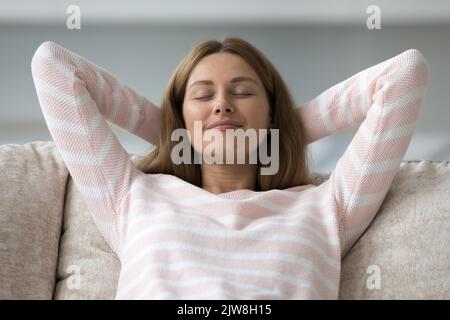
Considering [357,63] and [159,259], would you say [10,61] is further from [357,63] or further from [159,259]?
[159,259]

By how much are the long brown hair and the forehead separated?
0.02 meters

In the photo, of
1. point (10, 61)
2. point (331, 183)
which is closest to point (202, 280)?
point (331, 183)

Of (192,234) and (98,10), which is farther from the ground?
(98,10)

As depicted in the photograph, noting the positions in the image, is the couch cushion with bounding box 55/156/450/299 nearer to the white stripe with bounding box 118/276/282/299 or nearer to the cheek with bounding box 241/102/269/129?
the white stripe with bounding box 118/276/282/299

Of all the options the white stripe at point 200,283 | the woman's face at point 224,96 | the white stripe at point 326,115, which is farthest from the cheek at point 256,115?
the white stripe at point 200,283

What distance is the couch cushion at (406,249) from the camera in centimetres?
119

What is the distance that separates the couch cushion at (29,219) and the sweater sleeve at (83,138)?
0.38 feet

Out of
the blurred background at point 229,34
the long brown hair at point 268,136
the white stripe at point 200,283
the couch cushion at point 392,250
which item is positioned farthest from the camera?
the blurred background at point 229,34

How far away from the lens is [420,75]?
1310mm

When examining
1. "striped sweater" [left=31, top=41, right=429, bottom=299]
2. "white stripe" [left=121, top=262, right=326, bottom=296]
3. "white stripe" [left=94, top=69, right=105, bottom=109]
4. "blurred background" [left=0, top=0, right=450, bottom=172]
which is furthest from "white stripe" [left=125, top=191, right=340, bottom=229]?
"blurred background" [left=0, top=0, right=450, bottom=172]

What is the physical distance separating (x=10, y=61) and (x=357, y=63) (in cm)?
135

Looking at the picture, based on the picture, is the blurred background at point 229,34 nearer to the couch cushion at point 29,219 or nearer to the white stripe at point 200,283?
the couch cushion at point 29,219

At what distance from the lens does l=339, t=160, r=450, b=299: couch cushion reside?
3.91 feet

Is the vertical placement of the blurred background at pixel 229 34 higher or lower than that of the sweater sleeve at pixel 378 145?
higher
